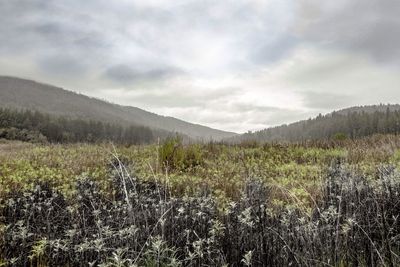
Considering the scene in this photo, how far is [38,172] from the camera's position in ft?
31.2

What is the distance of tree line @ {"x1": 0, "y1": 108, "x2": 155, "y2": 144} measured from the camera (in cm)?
5698

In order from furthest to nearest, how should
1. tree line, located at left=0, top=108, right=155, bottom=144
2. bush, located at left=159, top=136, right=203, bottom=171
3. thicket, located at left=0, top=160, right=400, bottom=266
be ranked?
tree line, located at left=0, top=108, right=155, bottom=144 → bush, located at left=159, top=136, right=203, bottom=171 → thicket, located at left=0, top=160, right=400, bottom=266

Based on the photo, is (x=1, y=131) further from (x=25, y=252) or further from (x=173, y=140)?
(x=25, y=252)

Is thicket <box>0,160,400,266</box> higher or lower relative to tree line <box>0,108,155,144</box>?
lower

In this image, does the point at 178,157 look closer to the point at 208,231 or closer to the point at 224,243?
the point at 208,231

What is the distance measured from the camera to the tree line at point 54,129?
56975 mm

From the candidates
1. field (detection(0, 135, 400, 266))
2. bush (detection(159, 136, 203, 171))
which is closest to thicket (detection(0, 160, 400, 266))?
field (detection(0, 135, 400, 266))

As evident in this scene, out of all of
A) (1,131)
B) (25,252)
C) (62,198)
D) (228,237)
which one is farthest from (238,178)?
(1,131)

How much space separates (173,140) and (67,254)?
968cm

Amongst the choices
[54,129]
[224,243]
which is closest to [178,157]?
[224,243]

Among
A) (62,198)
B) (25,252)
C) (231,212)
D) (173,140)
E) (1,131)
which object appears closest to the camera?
(25,252)

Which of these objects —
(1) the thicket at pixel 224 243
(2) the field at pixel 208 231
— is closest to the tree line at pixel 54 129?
(2) the field at pixel 208 231

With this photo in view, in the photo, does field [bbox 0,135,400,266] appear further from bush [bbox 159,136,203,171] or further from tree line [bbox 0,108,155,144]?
tree line [bbox 0,108,155,144]

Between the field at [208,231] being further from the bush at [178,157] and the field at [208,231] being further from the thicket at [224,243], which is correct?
the bush at [178,157]
